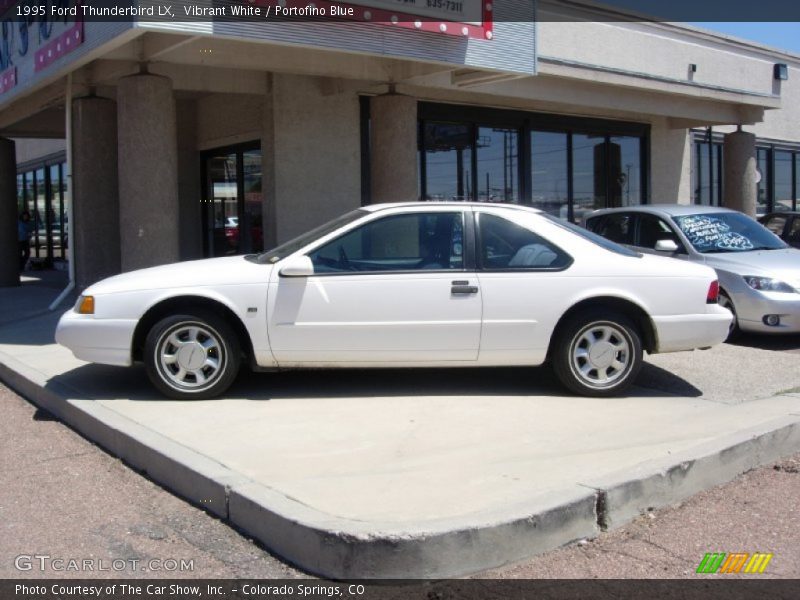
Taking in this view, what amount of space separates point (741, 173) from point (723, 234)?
8.84 metres

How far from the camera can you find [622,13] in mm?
17672

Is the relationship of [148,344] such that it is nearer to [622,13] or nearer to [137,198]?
[137,198]

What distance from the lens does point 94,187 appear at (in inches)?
504

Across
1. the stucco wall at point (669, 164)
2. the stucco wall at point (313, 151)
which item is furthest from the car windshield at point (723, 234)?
the stucco wall at point (669, 164)

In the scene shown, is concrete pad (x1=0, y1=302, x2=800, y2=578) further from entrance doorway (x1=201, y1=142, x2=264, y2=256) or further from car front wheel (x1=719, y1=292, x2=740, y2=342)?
entrance doorway (x1=201, y1=142, x2=264, y2=256)

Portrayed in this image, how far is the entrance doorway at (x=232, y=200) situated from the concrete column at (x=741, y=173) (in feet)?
33.8

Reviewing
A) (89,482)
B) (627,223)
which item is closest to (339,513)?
(89,482)

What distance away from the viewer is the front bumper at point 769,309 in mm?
9391

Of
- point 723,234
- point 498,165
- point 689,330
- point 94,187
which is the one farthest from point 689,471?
point 498,165

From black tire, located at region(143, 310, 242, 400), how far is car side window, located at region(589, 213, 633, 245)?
247 inches

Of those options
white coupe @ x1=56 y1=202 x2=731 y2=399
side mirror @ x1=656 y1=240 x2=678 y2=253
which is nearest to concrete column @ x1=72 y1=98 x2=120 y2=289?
white coupe @ x1=56 y1=202 x2=731 y2=399

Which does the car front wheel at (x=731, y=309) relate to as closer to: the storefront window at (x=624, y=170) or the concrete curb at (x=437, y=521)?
the concrete curb at (x=437, y=521)

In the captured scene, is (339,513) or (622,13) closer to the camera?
(339,513)

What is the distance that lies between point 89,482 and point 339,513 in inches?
75.6
